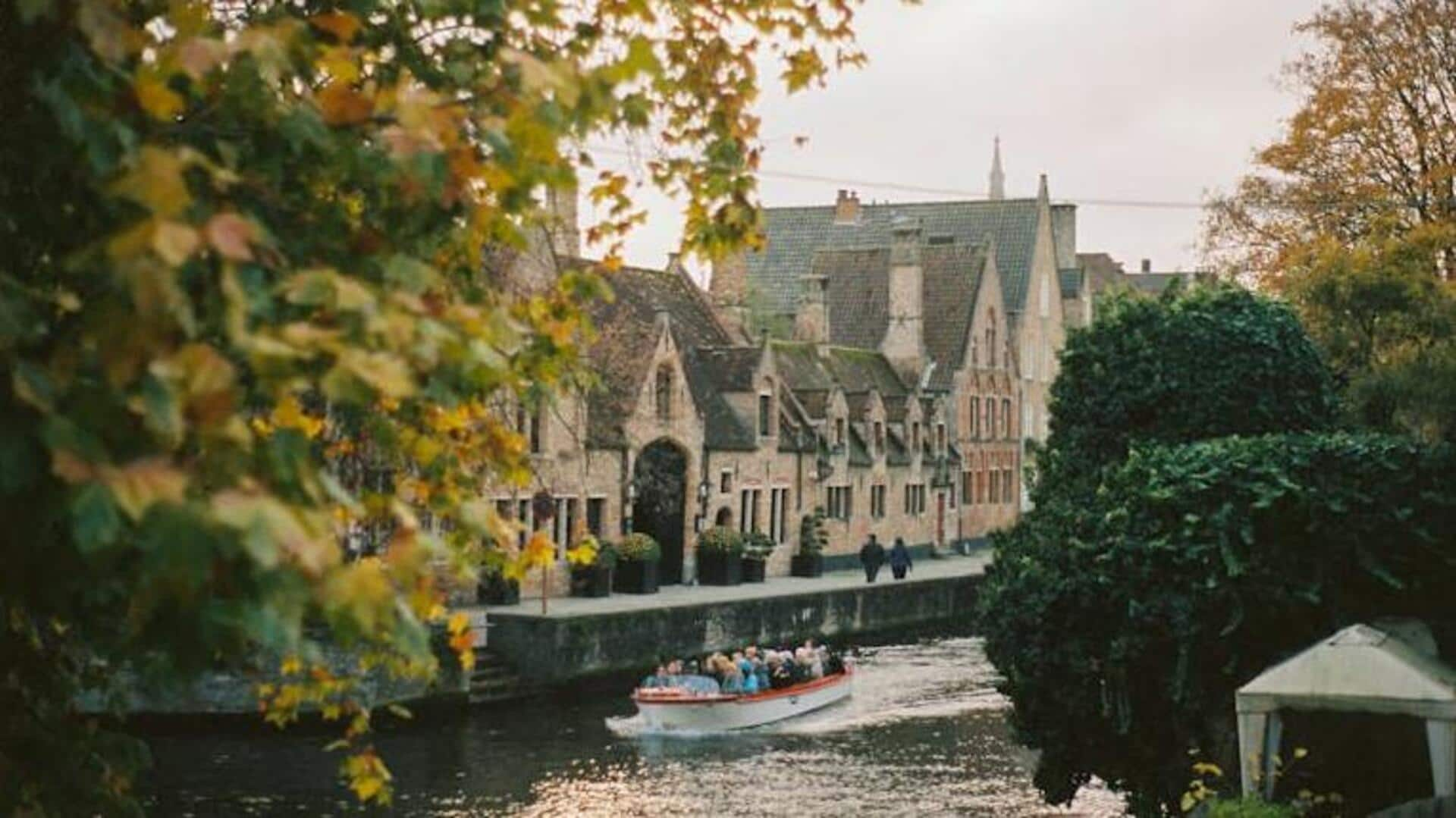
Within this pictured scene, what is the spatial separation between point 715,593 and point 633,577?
225cm

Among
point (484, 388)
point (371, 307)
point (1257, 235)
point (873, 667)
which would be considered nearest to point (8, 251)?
point (484, 388)

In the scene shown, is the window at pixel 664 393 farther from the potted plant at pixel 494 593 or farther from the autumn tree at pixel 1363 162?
the autumn tree at pixel 1363 162

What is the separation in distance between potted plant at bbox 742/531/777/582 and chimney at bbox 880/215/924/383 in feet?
55.0

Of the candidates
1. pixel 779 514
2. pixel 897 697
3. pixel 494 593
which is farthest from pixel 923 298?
pixel 897 697

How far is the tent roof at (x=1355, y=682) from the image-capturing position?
1608 centimetres

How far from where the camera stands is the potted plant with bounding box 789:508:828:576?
52844 mm

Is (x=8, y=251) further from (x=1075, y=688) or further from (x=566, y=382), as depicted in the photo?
(x=1075, y=688)

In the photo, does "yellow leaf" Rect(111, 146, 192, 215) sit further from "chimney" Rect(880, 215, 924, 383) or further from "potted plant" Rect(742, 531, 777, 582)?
"chimney" Rect(880, 215, 924, 383)

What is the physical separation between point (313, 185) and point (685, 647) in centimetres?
3252

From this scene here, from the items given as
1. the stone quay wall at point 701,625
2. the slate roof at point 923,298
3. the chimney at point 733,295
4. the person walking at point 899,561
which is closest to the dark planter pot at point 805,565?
the person walking at point 899,561

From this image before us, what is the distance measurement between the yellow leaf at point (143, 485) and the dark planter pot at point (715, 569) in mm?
42982

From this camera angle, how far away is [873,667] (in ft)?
131

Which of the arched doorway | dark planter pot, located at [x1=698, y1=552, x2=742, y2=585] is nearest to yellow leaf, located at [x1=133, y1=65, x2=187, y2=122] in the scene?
the arched doorway

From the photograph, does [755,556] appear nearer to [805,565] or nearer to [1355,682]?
[805,565]
